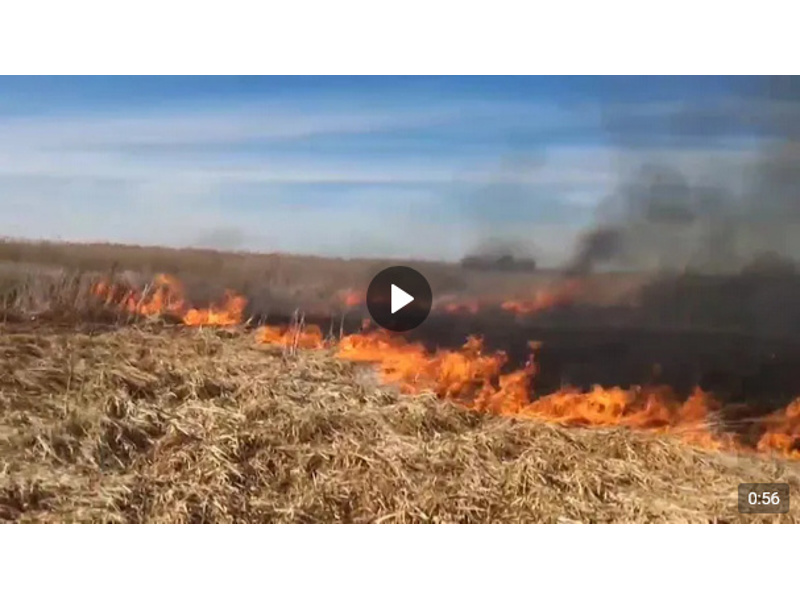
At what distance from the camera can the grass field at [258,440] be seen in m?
2.34

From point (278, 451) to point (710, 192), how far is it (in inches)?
57.2

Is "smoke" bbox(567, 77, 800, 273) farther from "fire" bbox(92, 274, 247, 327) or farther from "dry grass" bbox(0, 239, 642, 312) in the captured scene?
"fire" bbox(92, 274, 247, 327)

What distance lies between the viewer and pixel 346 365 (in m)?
2.40

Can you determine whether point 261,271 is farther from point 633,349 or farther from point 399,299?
Result: point 633,349

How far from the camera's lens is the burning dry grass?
7.67ft

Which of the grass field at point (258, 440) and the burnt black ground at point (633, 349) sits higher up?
the burnt black ground at point (633, 349)

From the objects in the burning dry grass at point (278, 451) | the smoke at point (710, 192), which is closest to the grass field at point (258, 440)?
the burning dry grass at point (278, 451)

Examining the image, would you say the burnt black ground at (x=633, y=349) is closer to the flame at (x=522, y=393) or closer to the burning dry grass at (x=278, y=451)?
the flame at (x=522, y=393)

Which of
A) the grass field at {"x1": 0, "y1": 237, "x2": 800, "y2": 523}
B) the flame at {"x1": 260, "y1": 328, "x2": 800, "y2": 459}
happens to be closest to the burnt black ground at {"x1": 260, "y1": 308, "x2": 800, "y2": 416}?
the flame at {"x1": 260, "y1": 328, "x2": 800, "y2": 459}
